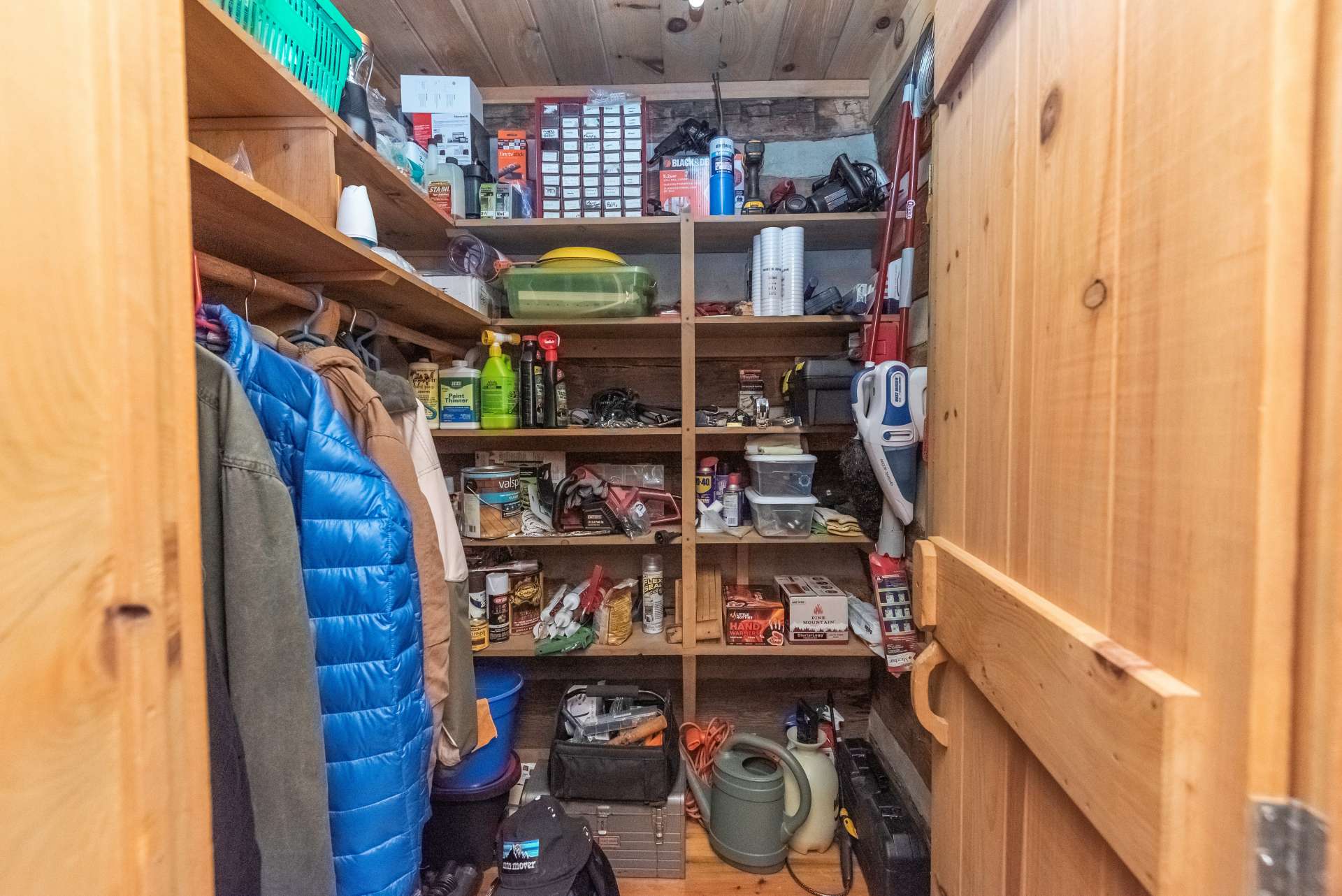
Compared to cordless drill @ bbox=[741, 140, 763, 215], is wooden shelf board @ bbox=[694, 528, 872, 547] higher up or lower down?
lower down

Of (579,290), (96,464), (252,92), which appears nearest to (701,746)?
(579,290)

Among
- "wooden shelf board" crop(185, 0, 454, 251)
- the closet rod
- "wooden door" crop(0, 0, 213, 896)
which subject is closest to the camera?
"wooden door" crop(0, 0, 213, 896)

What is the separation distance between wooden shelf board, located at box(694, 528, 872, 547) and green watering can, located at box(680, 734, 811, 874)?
552 millimetres

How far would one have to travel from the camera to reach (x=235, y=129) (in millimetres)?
968

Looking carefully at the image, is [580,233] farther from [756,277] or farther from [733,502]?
[733,502]

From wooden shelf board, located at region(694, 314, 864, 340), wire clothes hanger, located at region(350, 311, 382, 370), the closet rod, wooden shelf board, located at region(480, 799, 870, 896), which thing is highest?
wooden shelf board, located at region(694, 314, 864, 340)

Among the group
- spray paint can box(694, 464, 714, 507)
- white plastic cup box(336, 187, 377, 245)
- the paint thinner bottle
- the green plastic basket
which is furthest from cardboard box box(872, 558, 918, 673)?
the green plastic basket

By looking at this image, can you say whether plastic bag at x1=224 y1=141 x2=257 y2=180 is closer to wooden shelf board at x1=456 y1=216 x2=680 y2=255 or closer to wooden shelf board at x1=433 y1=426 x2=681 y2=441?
wooden shelf board at x1=456 y1=216 x2=680 y2=255

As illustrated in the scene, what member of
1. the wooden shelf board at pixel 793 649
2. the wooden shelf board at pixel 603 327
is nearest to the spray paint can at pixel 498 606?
the wooden shelf board at pixel 793 649

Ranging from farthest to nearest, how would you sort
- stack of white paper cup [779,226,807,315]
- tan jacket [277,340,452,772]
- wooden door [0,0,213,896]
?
stack of white paper cup [779,226,807,315] < tan jacket [277,340,452,772] < wooden door [0,0,213,896]

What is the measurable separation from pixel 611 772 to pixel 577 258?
149cm

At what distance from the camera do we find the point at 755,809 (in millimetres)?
1391

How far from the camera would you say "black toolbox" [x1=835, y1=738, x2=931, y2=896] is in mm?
1222

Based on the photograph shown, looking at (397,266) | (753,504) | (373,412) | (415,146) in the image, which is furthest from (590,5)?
(753,504)
